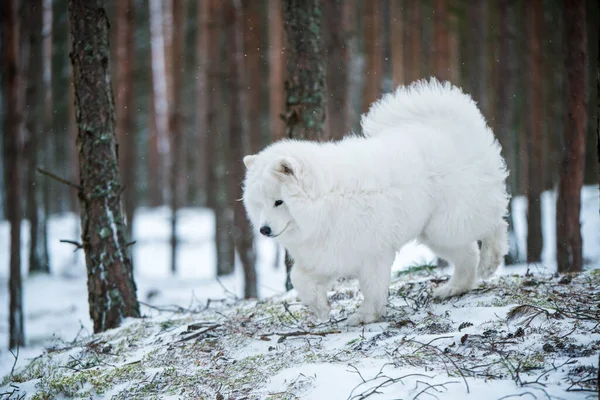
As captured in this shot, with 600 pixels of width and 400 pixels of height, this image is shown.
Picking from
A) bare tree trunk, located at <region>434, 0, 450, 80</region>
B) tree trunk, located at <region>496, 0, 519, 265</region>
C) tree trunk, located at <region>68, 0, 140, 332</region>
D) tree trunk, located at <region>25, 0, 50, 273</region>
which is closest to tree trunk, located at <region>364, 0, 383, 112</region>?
bare tree trunk, located at <region>434, 0, 450, 80</region>

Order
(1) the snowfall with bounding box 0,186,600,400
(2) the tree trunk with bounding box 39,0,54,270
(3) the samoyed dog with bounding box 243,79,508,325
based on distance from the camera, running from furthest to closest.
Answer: (2) the tree trunk with bounding box 39,0,54,270, (3) the samoyed dog with bounding box 243,79,508,325, (1) the snowfall with bounding box 0,186,600,400

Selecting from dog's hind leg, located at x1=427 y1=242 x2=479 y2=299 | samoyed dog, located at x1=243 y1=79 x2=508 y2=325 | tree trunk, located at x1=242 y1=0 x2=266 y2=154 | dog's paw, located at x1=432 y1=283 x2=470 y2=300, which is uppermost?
tree trunk, located at x1=242 y1=0 x2=266 y2=154

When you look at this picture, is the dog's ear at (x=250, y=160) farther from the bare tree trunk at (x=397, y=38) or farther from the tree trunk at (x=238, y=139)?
the bare tree trunk at (x=397, y=38)

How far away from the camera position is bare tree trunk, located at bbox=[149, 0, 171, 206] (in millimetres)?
17672

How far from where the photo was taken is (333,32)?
1090 cm

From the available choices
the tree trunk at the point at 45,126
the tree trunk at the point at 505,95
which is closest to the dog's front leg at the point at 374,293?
the tree trunk at the point at 505,95

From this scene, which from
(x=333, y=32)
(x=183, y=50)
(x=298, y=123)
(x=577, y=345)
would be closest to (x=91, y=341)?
(x=298, y=123)

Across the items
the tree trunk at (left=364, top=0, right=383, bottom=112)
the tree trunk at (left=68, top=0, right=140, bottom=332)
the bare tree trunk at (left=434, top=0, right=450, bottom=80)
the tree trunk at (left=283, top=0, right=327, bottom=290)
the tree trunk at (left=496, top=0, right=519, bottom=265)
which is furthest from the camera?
the tree trunk at (left=364, top=0, right=383, bottom=112)

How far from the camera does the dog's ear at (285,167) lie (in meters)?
4.17

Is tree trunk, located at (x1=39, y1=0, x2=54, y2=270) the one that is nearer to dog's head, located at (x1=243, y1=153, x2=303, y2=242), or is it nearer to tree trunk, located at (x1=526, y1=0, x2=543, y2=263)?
dog's head, located at (x1=243, y1=153, x2=303, y2=242)

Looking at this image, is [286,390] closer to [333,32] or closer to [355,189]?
[355,189]

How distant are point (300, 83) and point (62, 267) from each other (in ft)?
41.0

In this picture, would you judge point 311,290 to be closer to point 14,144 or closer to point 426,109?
point 426,109

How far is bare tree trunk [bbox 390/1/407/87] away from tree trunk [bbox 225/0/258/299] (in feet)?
24.5
